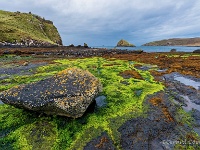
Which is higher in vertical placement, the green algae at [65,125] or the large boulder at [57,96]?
the large boulder at [57,96]

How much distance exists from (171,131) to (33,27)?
12610 centimetres

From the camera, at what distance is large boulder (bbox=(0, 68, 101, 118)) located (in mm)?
8531

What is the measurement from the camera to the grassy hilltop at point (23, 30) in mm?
79625

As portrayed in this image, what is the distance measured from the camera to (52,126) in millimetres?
8266

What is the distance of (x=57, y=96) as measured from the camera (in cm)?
880

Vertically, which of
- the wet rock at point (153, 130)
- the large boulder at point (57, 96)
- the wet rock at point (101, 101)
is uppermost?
the large boulder at point (57, 96)

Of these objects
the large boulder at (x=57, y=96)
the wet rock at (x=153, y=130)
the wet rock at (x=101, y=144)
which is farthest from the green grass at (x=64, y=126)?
the large boulder at (x=57, y=96)

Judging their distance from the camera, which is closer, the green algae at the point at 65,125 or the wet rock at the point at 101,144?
the wet rock at the point at 101,144

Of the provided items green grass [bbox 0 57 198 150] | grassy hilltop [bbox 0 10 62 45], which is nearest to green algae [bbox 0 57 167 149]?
green grass [bbox 0 57 198 150]

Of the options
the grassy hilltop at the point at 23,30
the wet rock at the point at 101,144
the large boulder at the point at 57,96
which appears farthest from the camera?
the grassy hilltop at the point at 23,30

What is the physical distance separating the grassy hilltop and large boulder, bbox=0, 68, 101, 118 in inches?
2904

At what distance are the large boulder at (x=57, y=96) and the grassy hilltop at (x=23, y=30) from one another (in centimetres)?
7376

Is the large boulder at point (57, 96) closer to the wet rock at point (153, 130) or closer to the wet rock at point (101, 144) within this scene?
the wet rock at point (101, 144)

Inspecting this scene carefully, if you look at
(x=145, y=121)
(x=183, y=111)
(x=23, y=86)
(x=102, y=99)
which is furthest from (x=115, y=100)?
(x=23, y=86)
